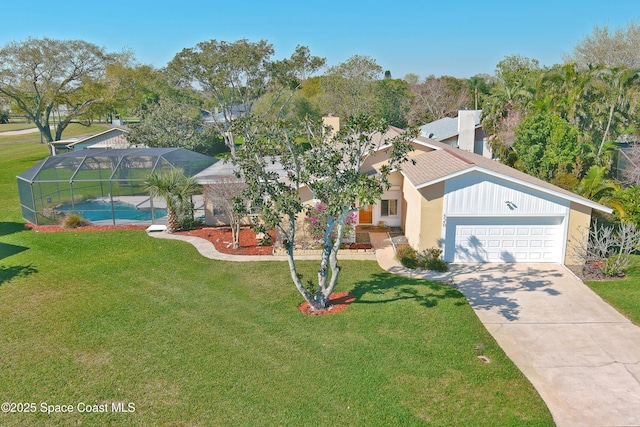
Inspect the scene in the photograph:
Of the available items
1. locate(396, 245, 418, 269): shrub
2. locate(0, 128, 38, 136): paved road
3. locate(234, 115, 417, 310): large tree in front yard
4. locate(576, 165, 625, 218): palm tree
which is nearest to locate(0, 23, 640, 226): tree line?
locate(576, 165, 625, 218): palm tree

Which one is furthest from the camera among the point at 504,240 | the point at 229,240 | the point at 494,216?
the point at 229,240

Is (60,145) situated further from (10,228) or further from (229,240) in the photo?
(229,240)

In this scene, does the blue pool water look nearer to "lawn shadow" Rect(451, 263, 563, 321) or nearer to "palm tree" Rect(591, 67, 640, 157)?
"lawn shadow" Rect(451, 263, 563, 321)

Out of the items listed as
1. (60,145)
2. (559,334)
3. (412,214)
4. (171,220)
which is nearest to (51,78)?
(60,145)

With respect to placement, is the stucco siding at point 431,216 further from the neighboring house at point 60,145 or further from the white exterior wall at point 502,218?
the neighboring house at point 60,145

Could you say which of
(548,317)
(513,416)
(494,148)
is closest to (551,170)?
(494,148)

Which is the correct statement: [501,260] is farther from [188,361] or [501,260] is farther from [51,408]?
[51,408]
